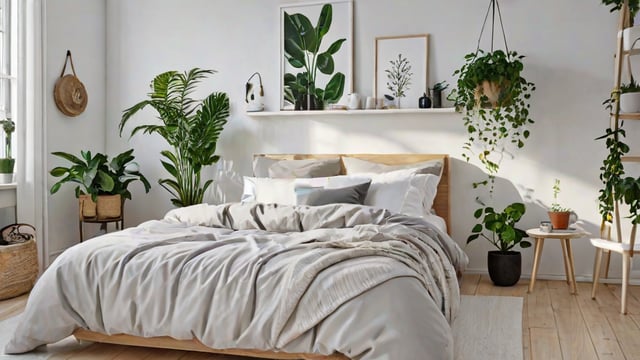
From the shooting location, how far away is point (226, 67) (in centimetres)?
532

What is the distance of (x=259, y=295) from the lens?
2.64 meters

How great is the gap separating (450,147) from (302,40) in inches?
58.2

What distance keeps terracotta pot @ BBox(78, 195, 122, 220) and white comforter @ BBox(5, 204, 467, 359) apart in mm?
1557

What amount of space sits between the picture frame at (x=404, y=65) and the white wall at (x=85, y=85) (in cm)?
247

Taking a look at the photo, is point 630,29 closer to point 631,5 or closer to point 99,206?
point 631,5

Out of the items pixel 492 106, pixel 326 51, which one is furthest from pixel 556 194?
pixel 326 51

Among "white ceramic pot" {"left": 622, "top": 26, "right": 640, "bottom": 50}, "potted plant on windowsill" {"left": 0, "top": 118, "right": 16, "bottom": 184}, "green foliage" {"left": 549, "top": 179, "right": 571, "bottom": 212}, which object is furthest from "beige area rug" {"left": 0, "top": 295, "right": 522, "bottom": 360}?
"white ceramic pot" {"left": 622, "top": 26, "right": 640, "bottom": 50}

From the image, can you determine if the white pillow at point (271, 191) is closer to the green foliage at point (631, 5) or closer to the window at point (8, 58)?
the window at point (8, 58)

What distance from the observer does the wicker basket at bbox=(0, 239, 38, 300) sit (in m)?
4.11

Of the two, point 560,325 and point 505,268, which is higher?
point 505,268

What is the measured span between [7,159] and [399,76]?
2.98 m

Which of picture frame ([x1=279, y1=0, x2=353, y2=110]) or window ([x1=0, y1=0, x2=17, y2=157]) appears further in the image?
picture frame ([x1=279, y1=0, x2=353, y2=110])

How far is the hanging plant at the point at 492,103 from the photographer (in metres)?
4.43

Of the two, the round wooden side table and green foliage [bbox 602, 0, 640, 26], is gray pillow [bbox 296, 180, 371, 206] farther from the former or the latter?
green foliage [bbox 602, 0, 640, 26]
